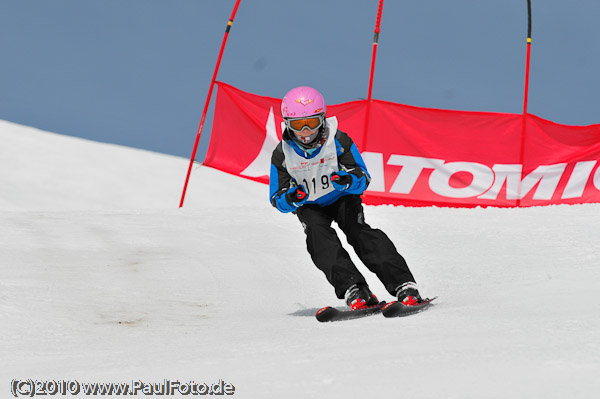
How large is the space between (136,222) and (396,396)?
20.4 ft

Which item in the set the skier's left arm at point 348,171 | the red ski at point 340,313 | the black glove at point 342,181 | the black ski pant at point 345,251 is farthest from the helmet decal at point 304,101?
the red ski at point 340,313

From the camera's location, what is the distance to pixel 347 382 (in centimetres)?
218

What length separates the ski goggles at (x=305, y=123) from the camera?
4.16 meters

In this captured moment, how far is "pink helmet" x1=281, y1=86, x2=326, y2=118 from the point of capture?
4.14m

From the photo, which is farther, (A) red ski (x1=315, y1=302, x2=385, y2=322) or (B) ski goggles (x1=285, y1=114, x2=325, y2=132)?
(B) ski goggles (x1=285, y1=114, x2=325, y2=132)

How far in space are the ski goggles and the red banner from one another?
608 cm

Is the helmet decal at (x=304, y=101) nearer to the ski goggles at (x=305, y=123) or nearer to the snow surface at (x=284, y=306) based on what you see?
the ski goggles at (x=305, y=123)

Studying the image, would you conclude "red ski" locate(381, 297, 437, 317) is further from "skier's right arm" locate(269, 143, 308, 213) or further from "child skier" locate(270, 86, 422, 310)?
"skier's right arm" locate(269, 143, 308, 213)

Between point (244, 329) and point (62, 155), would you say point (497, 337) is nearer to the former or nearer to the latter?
point (244, 329)

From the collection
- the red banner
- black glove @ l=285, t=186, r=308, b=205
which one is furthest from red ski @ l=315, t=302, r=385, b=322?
the red banner

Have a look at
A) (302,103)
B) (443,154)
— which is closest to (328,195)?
(302,103)

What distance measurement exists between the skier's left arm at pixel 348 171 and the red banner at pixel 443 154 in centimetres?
597

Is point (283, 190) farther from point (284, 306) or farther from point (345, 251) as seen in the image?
point (284, 306)

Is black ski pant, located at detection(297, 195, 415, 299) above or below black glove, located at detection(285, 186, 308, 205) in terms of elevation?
below
